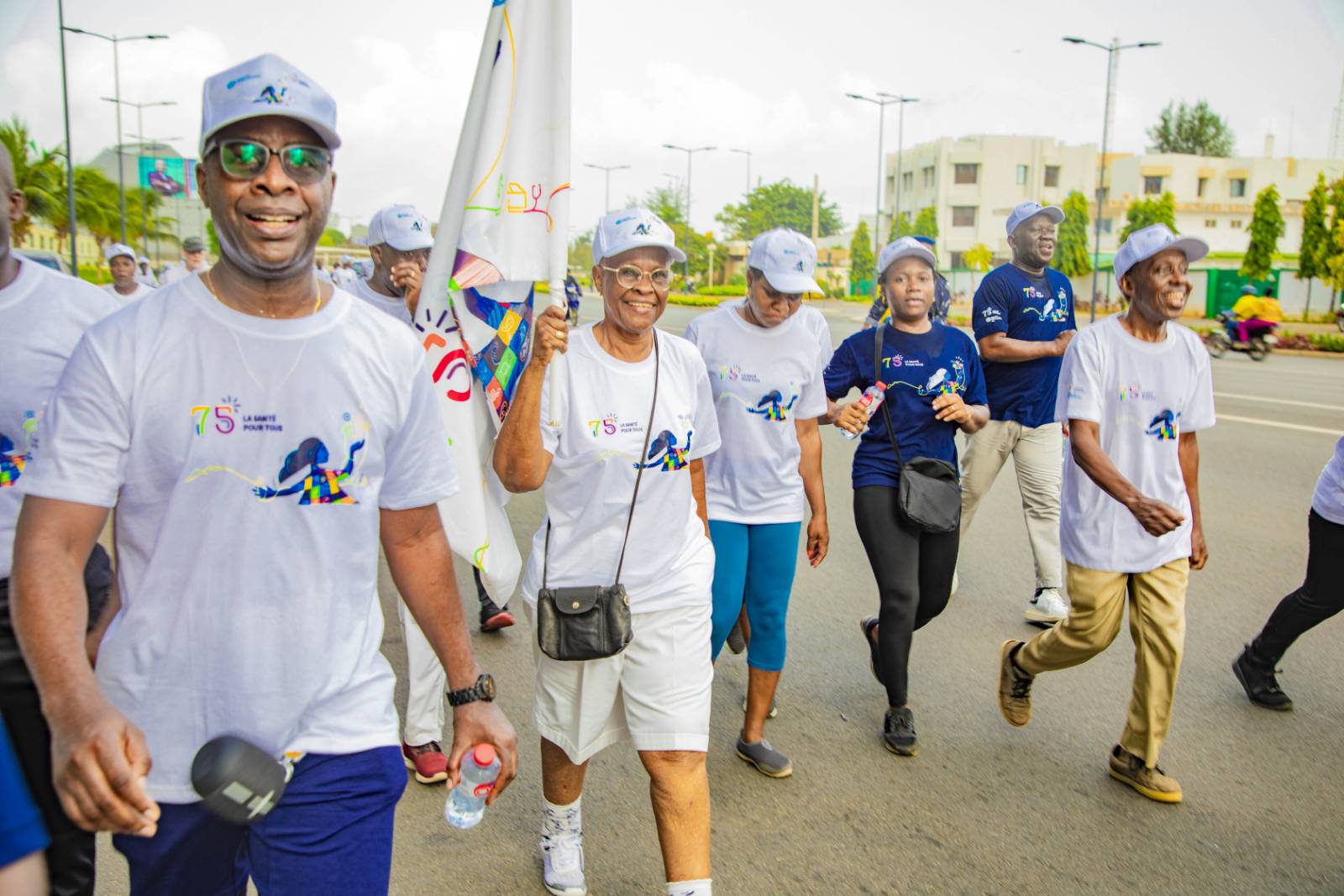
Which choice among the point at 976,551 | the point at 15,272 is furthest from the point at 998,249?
the point at 15,272

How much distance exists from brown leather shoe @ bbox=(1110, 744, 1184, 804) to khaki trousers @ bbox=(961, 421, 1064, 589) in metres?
2.20

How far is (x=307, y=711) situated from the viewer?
2.20 meters

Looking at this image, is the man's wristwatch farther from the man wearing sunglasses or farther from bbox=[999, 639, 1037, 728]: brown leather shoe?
bbox=[999, 639, 1037, 728]: brown leather shoe

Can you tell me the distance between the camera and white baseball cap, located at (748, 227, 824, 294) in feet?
14.8

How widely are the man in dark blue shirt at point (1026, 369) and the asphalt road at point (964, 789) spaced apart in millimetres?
654

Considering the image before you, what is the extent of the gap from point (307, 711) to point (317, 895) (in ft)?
→ 1.12

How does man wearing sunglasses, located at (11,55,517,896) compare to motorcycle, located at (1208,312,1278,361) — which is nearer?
man wearing sunglasses, located at (11,55,517,896)

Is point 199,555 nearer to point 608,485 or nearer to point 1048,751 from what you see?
point 608,485

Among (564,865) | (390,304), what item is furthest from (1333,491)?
(390,304)

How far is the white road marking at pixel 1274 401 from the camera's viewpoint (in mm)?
14836

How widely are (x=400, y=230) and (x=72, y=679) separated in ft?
12.5

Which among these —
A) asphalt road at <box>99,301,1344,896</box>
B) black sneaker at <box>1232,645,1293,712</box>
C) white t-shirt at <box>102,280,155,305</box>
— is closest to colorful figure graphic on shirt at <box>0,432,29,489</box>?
white t-shirt at <box>102,280,155,305</box>

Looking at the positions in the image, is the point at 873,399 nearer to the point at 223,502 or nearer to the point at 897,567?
the point at 897,567

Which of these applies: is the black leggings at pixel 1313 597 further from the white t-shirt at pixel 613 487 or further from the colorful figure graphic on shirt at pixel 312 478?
the colorful figure graphic on shirt at pixel 312 478
